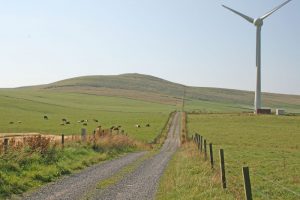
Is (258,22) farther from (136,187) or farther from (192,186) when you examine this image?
(192,186)

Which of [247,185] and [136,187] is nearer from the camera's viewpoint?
[247,185]

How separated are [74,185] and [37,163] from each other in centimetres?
389

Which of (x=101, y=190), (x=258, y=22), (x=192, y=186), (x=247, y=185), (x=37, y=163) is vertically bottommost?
(x=101, y=190)

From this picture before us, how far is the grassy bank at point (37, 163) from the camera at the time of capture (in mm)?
17006

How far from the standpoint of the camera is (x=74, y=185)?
59.1ft

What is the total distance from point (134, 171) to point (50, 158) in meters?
4.08

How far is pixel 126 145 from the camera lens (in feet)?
139

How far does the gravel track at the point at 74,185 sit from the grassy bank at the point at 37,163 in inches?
21.6

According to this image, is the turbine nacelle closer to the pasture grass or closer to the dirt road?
the pasture grass

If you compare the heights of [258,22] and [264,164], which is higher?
[258,22]

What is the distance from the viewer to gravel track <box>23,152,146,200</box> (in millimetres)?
15586

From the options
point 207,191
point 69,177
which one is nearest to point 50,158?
point 69,177

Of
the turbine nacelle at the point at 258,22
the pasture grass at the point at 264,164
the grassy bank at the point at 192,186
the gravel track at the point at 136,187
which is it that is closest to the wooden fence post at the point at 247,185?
the pasture grass at the point at 264,164

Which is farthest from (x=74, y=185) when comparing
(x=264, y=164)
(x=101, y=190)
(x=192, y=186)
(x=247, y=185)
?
(x=264, y=164)
